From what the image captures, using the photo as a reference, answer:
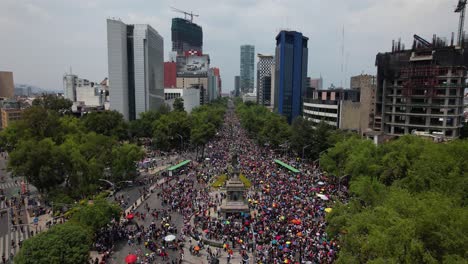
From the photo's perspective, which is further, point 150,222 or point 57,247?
point 150,222

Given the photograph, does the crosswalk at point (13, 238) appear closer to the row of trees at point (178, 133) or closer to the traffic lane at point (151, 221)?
the traffic lane at point (151, 221)

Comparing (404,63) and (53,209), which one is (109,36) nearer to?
(53,209)

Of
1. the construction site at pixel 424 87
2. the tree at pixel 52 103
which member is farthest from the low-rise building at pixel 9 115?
the construction site at pixel 424 87

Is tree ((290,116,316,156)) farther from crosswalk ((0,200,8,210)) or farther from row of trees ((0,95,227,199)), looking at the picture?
crosswalk ((0,200,8,210))

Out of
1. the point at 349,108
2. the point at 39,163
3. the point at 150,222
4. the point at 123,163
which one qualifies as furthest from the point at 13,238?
the point at 349,108

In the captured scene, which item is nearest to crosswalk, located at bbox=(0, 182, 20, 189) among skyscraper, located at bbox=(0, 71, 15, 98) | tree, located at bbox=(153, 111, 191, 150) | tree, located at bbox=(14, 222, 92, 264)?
tree, located at bbox=(153, 111, 191, 150)

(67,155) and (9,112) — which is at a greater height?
(9,112)

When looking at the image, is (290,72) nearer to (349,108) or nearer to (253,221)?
(349,108)
